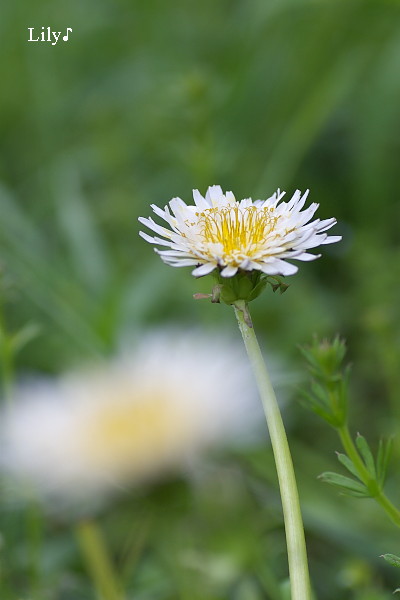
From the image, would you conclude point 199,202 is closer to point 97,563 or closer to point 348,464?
point 348,464

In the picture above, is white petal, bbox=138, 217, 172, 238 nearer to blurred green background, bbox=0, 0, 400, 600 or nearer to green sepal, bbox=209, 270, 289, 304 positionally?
green sepal, bbox=209, 270, 289, 304

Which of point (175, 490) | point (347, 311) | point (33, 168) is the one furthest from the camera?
point (33, 168)

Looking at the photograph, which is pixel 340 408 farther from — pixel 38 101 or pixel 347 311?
pixel 38 101

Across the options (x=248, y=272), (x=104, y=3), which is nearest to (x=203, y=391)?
(x=248, y=272)

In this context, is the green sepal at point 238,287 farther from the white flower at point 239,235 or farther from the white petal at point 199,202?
the white petal at point 199,202

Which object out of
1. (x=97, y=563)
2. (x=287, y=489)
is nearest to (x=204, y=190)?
(x=97, y=563)

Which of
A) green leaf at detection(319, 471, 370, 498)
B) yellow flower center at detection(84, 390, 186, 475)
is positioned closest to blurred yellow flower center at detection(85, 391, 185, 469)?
yellow flower center at detection(84, 390, 186, 475)

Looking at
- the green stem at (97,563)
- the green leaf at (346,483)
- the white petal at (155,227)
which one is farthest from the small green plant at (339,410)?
the green stem at (97,563)
